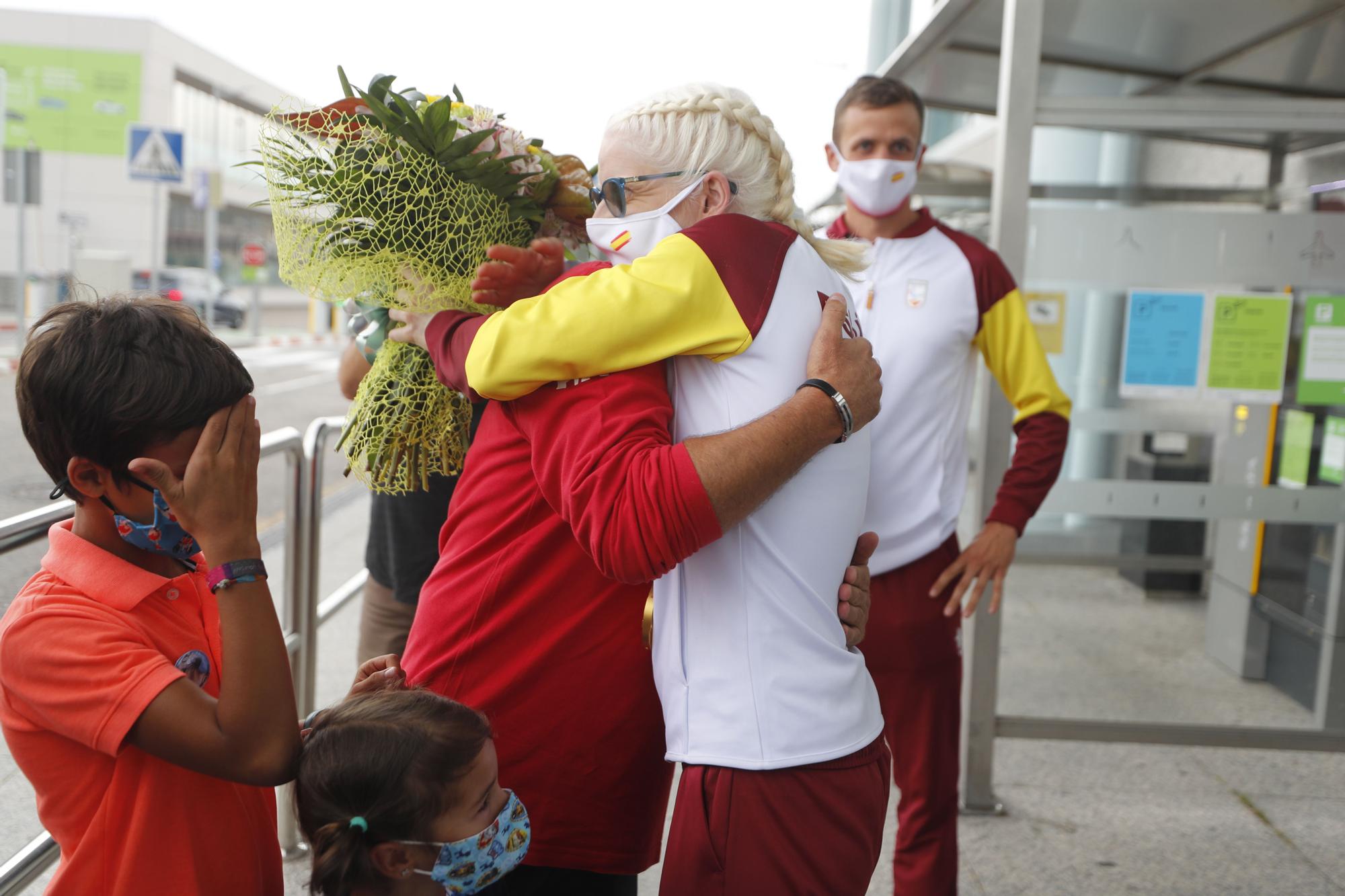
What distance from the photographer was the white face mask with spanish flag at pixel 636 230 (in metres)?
1.48

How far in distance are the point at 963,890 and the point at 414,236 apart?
8.29ft

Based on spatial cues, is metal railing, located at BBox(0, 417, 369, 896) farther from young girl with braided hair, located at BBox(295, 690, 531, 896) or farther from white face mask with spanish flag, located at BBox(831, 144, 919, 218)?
young girl with braided hair, located at BBox(295, 690, 531, 896)

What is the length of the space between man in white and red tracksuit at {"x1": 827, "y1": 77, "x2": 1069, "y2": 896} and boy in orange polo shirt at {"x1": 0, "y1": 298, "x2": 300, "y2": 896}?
169 cm

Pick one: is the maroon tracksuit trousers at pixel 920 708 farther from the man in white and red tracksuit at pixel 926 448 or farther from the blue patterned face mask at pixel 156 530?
the blue patterned face mask at pixel 156 530

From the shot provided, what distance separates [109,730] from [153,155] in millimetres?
15449

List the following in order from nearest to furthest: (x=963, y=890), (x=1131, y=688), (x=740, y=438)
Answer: (x=740, y=438) < (x=963, y=890) < (x=1131, y=688)

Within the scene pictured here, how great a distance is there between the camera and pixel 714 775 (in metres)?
1.37

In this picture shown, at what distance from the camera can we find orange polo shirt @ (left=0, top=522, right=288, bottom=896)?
49.8 inches

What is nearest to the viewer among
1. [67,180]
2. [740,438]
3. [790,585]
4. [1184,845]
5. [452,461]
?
[740,438]

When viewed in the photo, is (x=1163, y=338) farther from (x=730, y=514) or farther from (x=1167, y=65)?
(x=730, y=514)

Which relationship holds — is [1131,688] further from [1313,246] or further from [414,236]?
[414,236]

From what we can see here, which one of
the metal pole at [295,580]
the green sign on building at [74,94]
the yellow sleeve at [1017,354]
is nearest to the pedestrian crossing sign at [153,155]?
the metal pole at [295,580]

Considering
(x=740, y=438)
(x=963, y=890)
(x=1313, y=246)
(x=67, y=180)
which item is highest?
(x=67, y=180)

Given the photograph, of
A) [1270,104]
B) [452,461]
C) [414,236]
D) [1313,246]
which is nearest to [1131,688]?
[1313,246]
